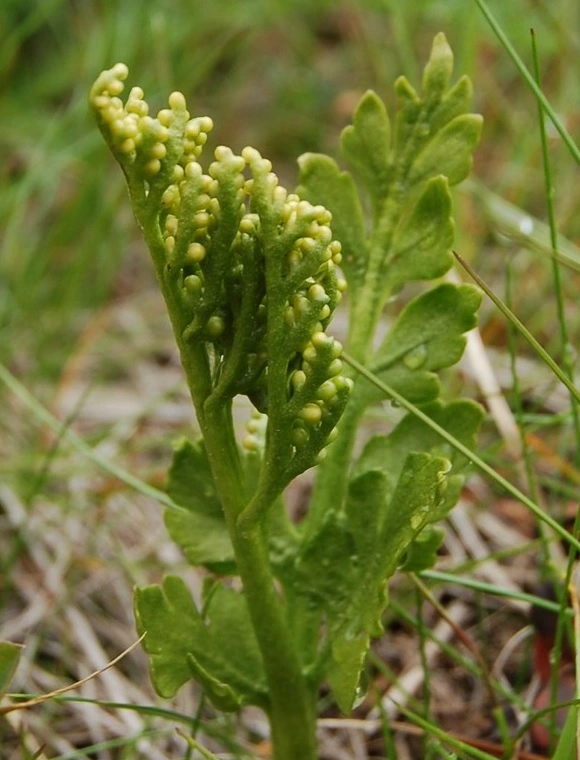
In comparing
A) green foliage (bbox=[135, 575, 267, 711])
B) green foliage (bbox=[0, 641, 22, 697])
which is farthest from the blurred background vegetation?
green foliage (bbox=[135, 575, 267, 711])

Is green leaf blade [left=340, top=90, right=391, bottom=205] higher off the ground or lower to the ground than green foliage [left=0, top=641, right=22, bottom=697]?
higher

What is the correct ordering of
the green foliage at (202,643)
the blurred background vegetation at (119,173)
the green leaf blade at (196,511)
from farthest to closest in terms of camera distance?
the blurred background vegetation at (119,173) → the green leaf blade at (196,511) → the green foliage at (202,643)

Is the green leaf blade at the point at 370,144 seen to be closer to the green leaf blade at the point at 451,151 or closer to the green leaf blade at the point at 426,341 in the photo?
the green leaf blade at the point at 451,151

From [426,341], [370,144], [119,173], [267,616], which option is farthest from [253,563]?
[119,173]

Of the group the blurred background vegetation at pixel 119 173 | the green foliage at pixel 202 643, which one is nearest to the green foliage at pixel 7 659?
the green foliage at pixel 202 643

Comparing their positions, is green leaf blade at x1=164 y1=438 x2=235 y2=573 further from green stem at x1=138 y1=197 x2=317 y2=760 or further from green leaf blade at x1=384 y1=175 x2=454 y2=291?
green leaf blade at x1=384 y1=175 x2=454 y2=291

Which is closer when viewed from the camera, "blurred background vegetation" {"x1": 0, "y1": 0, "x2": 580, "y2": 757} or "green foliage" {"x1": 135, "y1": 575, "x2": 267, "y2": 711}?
"green foliage" {"x1": 135, "y1": 575, "x2": 267, "y2": 711}
